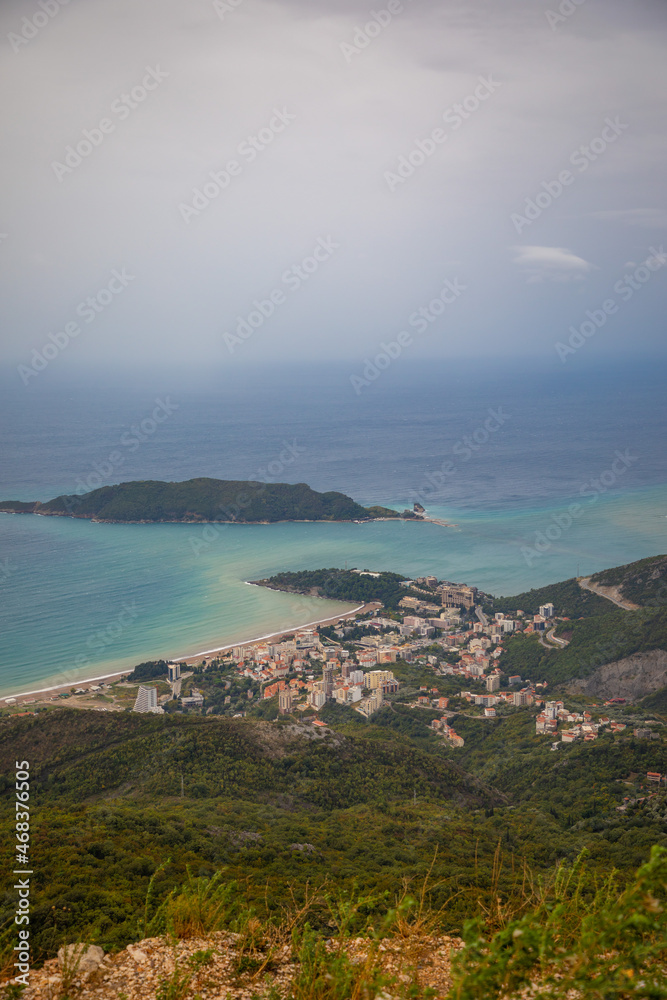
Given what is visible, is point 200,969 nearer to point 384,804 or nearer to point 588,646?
point 384,804

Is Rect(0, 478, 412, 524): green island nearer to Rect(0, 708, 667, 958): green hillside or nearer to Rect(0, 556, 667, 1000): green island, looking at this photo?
Rect(0, 556, 667, 1000): green island

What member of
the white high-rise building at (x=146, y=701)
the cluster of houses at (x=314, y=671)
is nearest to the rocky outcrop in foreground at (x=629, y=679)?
the cluster of houses at (x=314, y=671)

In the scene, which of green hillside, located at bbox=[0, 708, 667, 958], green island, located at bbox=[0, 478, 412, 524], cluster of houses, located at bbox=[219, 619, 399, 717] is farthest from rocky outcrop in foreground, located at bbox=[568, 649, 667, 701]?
green island, located at bbox=[0, 478, 412, 524]

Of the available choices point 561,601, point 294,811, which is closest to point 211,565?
point 561,601

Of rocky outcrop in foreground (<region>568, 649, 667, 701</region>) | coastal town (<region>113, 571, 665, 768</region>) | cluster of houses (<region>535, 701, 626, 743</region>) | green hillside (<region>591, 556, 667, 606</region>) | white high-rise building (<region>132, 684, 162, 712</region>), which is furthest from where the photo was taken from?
green hillside (<region>591, 556, 667, 606</region>)

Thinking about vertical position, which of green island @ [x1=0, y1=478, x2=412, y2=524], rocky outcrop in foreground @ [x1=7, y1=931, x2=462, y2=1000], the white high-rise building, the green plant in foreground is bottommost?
the white high-rise building

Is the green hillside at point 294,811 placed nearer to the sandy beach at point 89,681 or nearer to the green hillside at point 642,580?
the sandy beach at point 89,681
